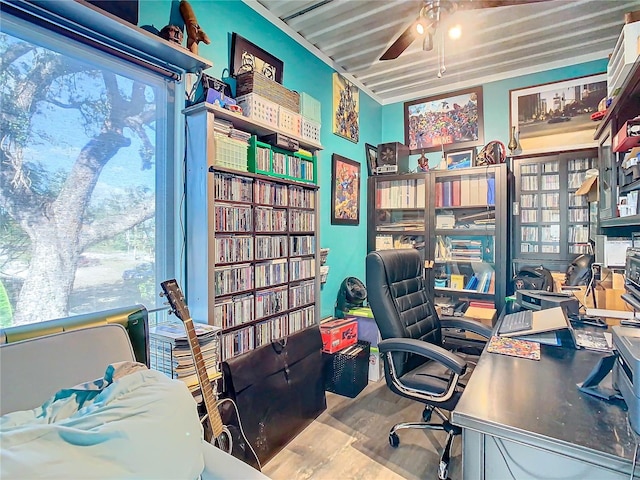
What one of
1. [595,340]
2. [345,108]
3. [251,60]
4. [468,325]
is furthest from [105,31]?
[595,340]

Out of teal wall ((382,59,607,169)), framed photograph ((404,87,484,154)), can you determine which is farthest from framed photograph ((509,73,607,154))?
framed photograph ((404,87,484,154))

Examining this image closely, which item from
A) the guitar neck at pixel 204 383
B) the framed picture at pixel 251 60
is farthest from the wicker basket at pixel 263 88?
the guitar neck at pixel 204 383

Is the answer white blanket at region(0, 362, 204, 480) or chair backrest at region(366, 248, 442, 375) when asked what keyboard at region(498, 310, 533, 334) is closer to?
chair backrest at region(366, 248, 442, 375)

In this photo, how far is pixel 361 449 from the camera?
190cm

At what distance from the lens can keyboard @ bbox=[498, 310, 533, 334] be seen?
5.10 feet

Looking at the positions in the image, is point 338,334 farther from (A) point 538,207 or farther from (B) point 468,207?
(A) point 538,207

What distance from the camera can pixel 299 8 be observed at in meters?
2.27

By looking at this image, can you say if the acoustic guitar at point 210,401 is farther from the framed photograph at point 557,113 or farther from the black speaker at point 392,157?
the framed photograph at point 557,113

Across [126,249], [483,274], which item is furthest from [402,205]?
[126,249]

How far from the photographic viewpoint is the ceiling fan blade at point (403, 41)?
1920 mm

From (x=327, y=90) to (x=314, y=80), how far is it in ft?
0.63

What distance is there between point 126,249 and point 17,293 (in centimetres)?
44

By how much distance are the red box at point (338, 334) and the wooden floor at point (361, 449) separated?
406 millimetres

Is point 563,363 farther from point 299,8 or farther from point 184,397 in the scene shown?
point 299,8
